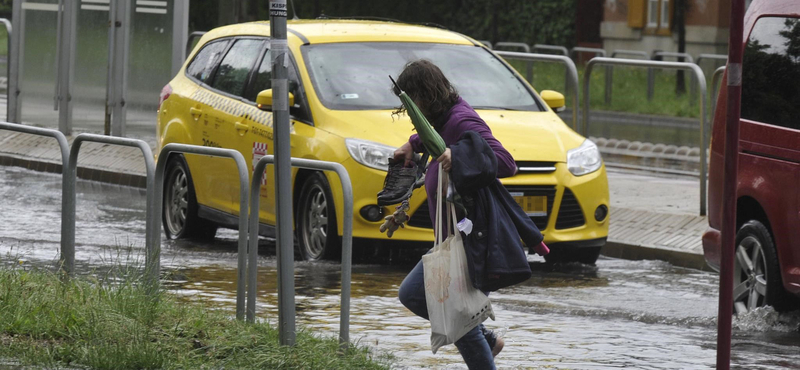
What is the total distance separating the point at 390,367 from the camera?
6.68m

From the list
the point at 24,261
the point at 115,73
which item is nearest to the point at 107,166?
the point at 115,73

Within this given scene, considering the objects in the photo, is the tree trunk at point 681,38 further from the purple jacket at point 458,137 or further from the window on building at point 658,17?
the purple jacket at point 458,137

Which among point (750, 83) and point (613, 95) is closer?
point (750, 83)

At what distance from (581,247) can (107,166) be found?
713 centimetres

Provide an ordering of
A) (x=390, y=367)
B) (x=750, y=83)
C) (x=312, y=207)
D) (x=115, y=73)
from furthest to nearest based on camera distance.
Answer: (x=115, y=73) → (x=312, y=207) → (x=750, y=83) → (x=390, y=367)

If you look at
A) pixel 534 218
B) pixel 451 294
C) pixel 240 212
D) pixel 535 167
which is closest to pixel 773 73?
pixel 535 167

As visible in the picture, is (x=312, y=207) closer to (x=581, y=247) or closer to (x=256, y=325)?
(x=581, y=247)

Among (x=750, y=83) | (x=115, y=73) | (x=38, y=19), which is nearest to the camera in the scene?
(x=750, y=83)

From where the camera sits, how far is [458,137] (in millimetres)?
6145

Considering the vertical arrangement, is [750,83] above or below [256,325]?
above

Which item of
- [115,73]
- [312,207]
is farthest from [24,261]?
[115,73]

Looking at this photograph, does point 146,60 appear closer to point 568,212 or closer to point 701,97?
point 701,97

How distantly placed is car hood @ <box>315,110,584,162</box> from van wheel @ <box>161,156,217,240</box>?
1713 mm

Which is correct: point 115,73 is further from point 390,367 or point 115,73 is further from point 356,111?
point 390,367
